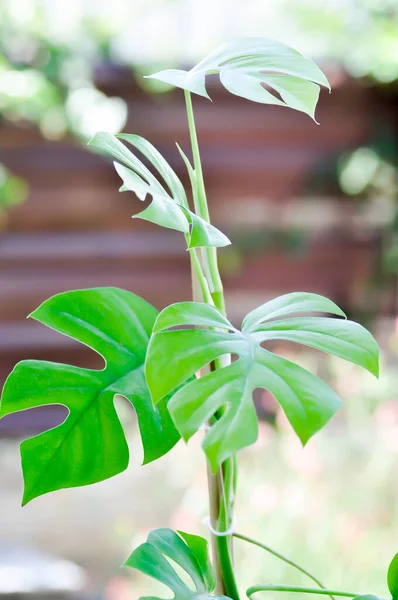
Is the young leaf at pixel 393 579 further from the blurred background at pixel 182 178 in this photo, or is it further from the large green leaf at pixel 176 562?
the blurred background at pixel 182 178

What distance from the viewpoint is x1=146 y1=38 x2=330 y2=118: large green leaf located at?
1.32 feet

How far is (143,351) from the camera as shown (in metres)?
0.45

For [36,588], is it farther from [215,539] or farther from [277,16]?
[277,16]

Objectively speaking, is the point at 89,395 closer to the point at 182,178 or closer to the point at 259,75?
the point at 259,75

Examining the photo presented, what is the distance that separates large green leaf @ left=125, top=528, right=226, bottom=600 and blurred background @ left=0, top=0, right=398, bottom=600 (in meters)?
1.78

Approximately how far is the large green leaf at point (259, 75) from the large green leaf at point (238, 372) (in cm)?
11

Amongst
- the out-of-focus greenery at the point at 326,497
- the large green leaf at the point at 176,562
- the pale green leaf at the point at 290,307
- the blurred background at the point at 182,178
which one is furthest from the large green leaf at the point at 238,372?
the blurred background at the point at 182,178

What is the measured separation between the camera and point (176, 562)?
40 centimetres

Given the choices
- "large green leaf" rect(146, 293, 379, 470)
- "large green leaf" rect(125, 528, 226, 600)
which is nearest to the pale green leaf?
"large green leaf" rect(146, 293, 379, 470)

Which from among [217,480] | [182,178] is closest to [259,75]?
[217,480]

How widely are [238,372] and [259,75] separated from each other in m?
0.20

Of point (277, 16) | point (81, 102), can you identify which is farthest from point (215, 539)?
point (277, 16)

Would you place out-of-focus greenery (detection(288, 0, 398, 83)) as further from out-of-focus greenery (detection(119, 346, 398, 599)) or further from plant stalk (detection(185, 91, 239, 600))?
plant stalk (detection(185, 91, 239, 600))

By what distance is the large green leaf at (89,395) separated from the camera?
395 millimetres
